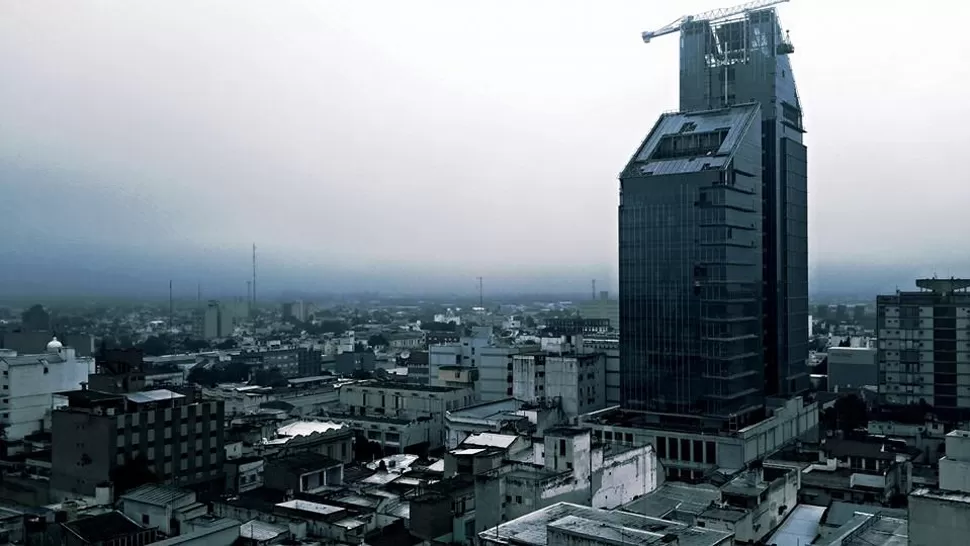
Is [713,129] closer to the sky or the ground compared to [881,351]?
closer to the sky

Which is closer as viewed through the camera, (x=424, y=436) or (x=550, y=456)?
(x=550, y=456)

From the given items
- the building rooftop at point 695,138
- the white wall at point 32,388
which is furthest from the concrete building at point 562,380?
the white wall at point 32,388

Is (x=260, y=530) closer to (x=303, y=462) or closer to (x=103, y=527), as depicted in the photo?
(x=103, y=527)

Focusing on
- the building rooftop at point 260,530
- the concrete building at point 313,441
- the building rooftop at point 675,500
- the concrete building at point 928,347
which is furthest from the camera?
the concrete building at point 928,347

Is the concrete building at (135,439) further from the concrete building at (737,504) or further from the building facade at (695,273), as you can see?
the building facade at (695,273)

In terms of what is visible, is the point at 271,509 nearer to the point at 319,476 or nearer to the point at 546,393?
the point at 319,476

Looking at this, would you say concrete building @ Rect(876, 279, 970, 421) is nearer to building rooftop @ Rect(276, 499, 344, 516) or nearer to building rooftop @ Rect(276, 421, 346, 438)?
building rooftop @ Rect(276, 421, 346, 438)

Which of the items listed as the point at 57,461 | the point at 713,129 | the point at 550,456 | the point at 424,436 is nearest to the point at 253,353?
the point at 424,436
